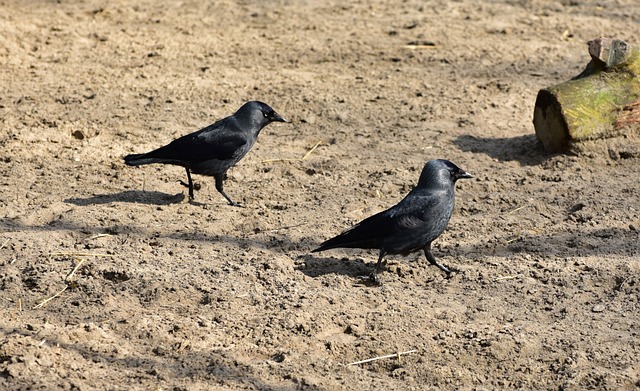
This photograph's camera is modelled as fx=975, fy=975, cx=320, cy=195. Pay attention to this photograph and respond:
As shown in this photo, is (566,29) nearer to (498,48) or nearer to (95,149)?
(498,48)

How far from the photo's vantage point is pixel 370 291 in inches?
234

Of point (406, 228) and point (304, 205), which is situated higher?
point (406, 228)

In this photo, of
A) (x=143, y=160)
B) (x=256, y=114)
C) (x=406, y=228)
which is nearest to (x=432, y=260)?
(x=406, y=228)

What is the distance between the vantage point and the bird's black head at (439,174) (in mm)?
6238

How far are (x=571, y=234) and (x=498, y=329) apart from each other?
1494mm

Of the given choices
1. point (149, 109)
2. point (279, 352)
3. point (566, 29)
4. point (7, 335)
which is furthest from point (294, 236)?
point (566, 29)

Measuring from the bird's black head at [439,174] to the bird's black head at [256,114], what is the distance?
1.76 m

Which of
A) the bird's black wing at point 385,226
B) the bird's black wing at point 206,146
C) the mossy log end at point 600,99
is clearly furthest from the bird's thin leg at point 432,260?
the mossy log end at point 600,99

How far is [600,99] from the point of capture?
772 cm

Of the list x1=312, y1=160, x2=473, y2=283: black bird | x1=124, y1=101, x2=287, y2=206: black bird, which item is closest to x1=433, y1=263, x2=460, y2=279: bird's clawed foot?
x1=312, y1=160, x2=473, y2=283: black bird

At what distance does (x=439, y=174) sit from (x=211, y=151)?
72.9 inches

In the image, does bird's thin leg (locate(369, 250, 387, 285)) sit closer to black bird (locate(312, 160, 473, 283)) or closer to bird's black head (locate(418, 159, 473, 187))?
black bird (locate(312, 160, 473, 283))

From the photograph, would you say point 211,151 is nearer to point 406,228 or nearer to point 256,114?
point 256,114

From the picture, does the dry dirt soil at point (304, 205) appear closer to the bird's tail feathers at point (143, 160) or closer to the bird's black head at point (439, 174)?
the bird's tail feathers at point (143, 160)
